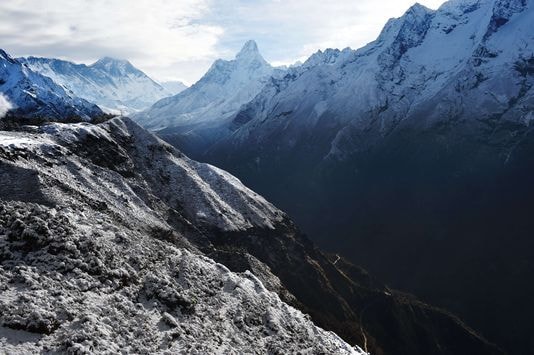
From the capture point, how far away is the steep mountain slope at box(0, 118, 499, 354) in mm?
30562

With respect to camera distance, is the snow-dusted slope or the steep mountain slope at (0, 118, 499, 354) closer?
the snow-dusted slope

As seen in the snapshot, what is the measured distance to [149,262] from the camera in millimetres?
42031

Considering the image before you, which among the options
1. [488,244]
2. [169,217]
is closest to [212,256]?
[169,217]

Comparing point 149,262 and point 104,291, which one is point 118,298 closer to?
point 104,291

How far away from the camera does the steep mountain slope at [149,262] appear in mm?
30562

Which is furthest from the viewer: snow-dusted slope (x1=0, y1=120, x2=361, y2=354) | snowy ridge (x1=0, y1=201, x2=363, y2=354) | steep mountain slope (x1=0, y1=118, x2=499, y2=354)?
steep mountain slope (x1=0, y1=118, x2=499, y2=354)

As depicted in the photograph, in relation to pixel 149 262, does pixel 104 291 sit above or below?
below

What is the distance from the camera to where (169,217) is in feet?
249

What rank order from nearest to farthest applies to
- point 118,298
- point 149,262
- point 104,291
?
point 118,298 → point 104,291 → point 149,262

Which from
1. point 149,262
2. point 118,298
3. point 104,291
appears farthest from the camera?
point 149,262

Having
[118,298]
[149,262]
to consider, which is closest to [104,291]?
[118,298]

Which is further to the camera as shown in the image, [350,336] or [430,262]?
[430,262]

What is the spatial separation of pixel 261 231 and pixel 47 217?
55001mm

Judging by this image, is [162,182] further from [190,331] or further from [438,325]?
[438,325]
